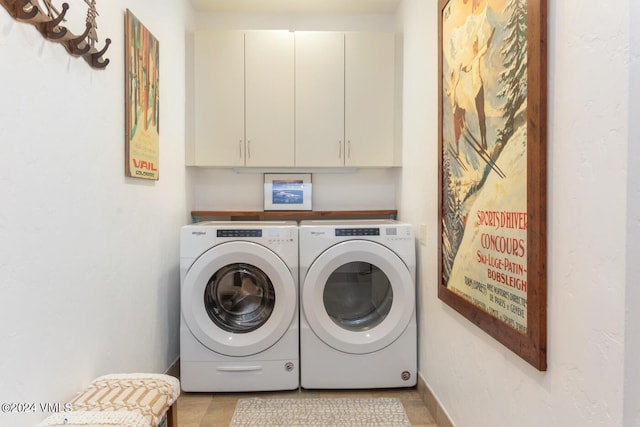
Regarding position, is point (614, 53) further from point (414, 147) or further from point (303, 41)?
point (303, 41)

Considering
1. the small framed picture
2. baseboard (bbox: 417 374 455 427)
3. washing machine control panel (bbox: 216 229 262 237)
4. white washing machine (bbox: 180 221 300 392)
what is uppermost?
the small framed picture

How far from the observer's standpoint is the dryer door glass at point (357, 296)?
7.52 feet

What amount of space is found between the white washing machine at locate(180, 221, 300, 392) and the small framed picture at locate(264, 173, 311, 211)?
0.60 m

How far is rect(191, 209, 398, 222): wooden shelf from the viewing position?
2.78 meters

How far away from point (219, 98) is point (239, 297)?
1.28 metres

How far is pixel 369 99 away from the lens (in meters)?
2.65

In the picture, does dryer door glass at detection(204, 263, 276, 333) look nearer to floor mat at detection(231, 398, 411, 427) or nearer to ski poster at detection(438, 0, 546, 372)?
floor mat at detection(231, 398, 411, 427)

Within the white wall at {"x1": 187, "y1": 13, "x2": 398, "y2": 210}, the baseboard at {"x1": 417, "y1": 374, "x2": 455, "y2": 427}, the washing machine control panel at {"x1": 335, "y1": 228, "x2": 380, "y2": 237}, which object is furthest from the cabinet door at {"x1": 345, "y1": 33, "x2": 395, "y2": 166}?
the baseboard at {"x1": 417, "y1": 374, "x2": 455, "y2": 427}

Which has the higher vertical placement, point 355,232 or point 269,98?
point 269,98

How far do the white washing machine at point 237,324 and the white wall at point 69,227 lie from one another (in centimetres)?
17

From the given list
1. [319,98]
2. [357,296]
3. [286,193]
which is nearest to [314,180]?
[286,193]

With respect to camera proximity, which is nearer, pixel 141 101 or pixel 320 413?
pixel 141 101

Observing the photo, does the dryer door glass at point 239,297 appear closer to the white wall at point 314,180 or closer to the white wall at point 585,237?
the white wall at point 314,180

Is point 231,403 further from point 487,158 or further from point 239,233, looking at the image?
point 487,158
